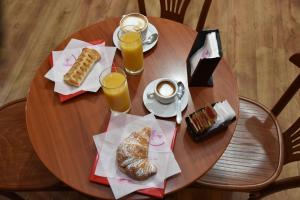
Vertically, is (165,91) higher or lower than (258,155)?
higher

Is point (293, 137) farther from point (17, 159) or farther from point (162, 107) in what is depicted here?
point (17, 159)

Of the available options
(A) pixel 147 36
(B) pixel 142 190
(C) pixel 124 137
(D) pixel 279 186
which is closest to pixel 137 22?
(A) pixel 147 36

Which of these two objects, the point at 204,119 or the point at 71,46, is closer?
the point at 204,119

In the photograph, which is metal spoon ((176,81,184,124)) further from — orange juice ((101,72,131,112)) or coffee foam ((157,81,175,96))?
orange juice ((101,72,131,112))

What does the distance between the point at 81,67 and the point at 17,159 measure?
0.60 m

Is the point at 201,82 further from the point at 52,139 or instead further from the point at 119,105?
the point at 52,139

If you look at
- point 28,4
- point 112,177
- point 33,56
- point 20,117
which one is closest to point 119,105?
point 112,177

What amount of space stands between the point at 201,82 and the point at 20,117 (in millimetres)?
1007

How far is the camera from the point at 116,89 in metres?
1.13

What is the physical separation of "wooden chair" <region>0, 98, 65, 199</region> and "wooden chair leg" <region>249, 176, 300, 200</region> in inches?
36.7

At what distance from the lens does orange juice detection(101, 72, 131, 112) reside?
1.14 metres

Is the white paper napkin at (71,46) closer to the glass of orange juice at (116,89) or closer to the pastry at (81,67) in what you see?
the pastry at (81,67)

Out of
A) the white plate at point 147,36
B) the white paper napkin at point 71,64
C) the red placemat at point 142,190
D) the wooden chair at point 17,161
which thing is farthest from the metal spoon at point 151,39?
the wooden chair at point 17,161

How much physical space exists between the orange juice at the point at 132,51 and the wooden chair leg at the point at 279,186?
807 millimetres
